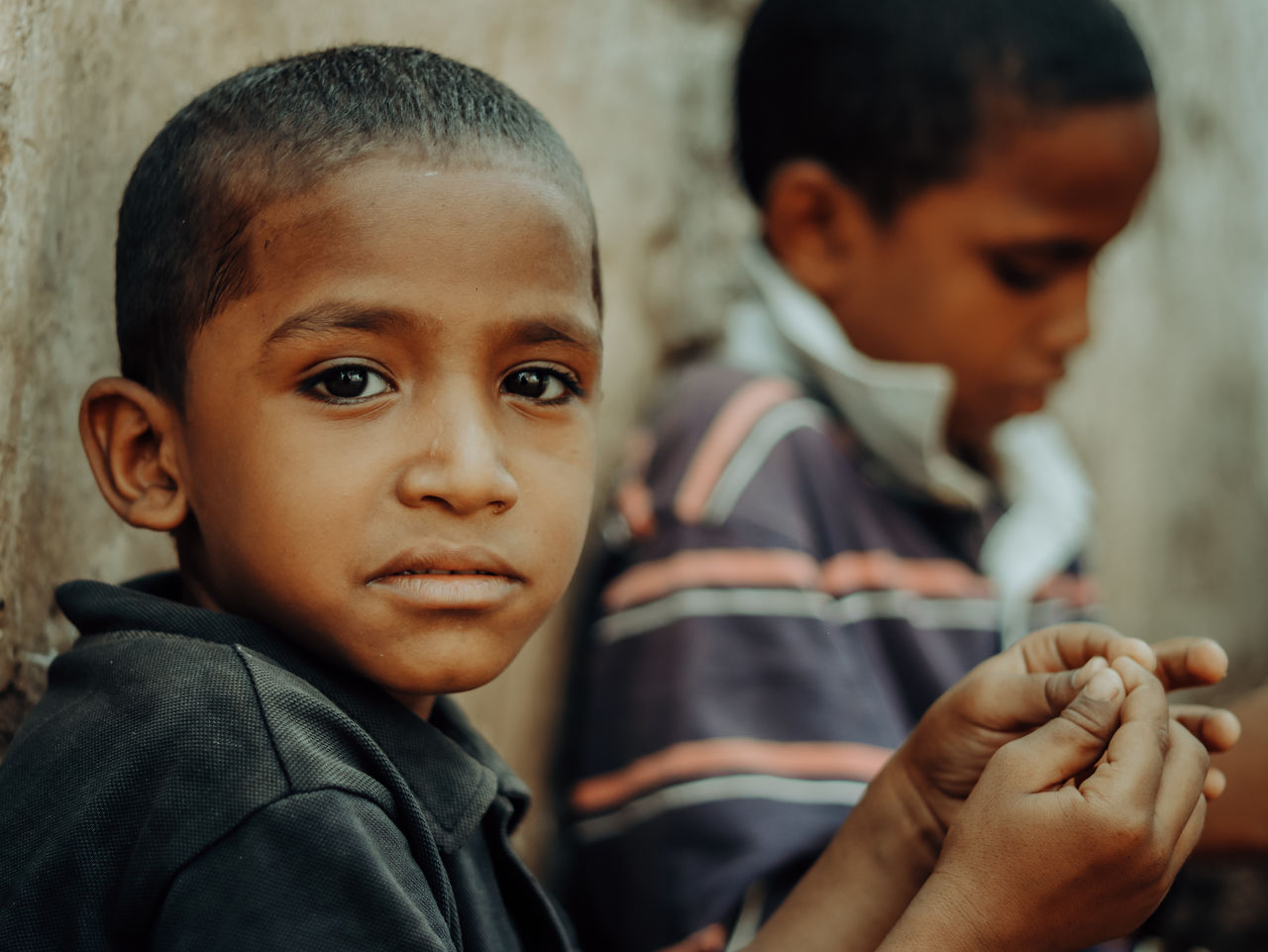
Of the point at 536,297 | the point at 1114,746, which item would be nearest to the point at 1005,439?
the point at 1114,746

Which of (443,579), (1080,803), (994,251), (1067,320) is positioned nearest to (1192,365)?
(1067,320)

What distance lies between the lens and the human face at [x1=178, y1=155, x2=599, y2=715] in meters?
0.84

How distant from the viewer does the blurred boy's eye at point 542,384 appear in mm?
942

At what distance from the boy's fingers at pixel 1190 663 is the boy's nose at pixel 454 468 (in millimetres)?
583

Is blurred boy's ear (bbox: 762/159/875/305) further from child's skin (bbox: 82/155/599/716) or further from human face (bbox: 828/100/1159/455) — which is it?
child's skin (bbox: 82/155/599/716)

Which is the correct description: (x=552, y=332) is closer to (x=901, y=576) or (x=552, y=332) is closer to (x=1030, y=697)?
(x=1030, y=697)

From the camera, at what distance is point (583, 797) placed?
1.52m

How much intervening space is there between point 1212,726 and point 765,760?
1.61 ft

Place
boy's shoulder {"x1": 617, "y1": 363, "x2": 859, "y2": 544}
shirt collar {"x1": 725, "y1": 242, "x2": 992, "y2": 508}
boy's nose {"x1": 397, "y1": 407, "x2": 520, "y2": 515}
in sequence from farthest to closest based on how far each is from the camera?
shirt collar {"x1": 725, "y1": 242, "x2": 992, "y2": 508}, boy's shoulder {"x1": 617, "y1": 363, "x2": 859, "y2": 544}, boy's nose {"x1": 397, "y1": 407, "x2": 520, "y2": 515}

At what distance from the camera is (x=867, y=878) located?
3.54 ft

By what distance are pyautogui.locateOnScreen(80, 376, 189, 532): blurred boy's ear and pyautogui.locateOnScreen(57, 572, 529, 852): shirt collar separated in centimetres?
Result: 6

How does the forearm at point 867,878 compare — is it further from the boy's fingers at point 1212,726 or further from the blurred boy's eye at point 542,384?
the blurred boy's eye at point 542,384

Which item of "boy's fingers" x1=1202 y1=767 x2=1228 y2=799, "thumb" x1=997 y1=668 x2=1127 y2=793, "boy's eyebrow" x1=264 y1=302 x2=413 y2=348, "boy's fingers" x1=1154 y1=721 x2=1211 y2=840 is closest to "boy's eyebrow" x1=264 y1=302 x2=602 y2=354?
"boy's eyebrow" x1=264 y1=302 x2=413 y2=348

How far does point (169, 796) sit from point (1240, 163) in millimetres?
2987
